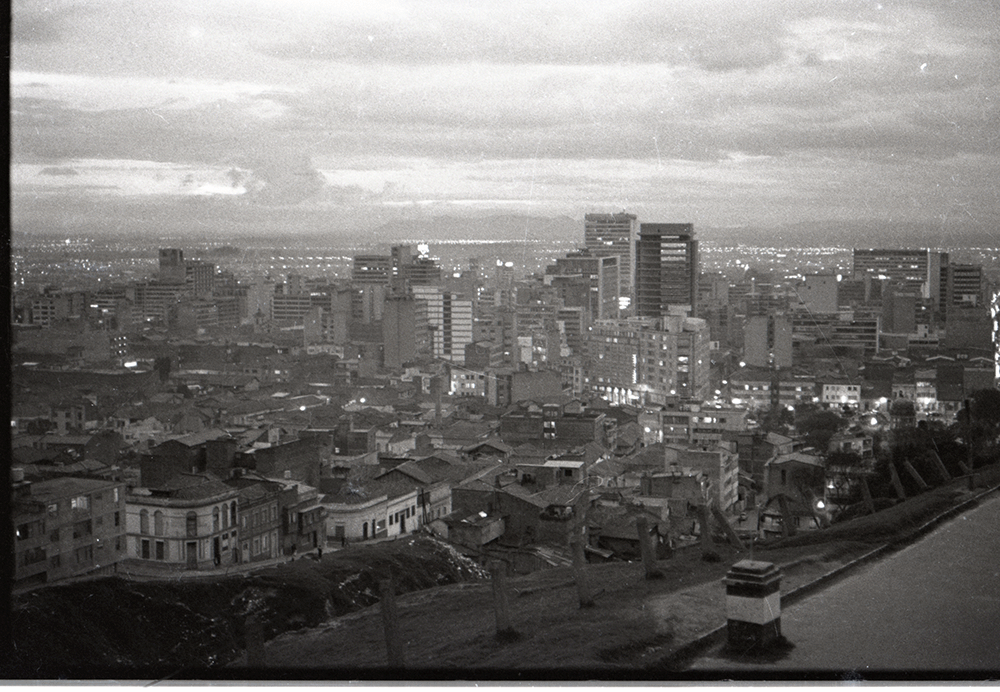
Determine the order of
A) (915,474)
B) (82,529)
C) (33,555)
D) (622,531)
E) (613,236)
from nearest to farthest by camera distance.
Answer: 1. (33,555)
2. (82,529)
3. (613,236)
4. (622,531)
5. (915,474)

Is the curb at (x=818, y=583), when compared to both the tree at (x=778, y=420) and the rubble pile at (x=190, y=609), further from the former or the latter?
the rubble pile at (x=190, y=609)

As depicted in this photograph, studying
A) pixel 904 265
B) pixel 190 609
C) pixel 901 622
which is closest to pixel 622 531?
pixel 901 622

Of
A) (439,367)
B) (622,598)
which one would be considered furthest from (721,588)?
(439,367)

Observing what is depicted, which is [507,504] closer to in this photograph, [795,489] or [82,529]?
[795,489]

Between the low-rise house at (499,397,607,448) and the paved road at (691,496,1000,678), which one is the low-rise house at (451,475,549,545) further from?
the paved road at (691,496,1000,678)

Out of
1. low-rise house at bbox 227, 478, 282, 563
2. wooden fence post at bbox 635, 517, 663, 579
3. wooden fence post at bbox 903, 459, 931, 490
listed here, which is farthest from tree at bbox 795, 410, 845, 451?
low-rise house at bbox 227, 478, 282, 563
